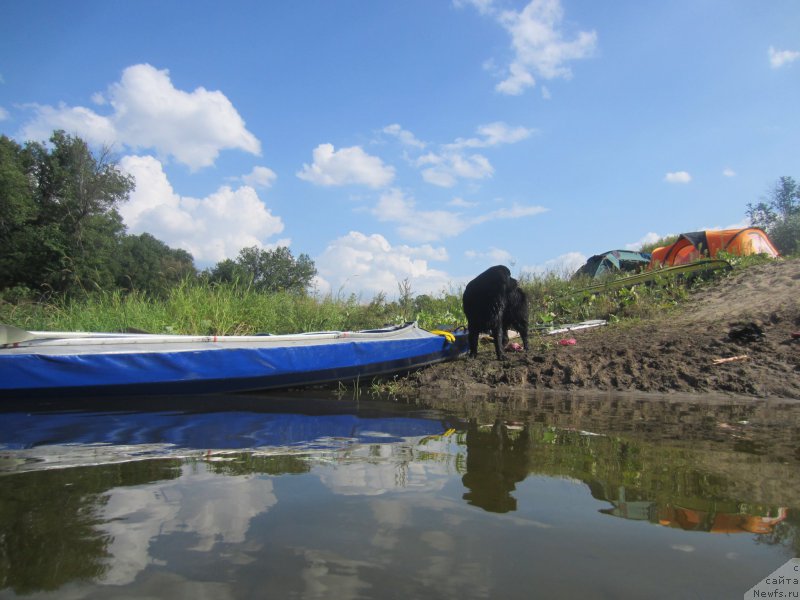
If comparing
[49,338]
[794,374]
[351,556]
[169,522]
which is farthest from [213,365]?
[794,374]

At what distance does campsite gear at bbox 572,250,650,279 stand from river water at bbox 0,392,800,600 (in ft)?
41.5

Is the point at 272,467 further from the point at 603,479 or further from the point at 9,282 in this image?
the point at 9,282

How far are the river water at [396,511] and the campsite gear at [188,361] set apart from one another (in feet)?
3.38

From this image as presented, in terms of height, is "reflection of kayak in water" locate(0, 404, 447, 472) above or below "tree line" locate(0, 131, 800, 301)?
below

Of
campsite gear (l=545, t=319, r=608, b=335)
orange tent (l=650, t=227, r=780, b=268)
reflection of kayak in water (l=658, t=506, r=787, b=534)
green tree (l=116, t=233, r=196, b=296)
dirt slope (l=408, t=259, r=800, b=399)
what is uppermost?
green tree (l=116, t=233, r=196, b=296)

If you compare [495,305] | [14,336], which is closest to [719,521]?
[495,305]

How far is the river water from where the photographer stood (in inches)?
46.0

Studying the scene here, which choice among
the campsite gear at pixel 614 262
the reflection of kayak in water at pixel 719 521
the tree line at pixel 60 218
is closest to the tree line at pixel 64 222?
the tree line at pixel 60 218

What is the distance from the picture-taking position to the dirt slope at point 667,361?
4.79 metres

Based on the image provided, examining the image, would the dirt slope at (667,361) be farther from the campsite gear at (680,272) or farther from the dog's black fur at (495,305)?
the campsite gear at (680,272)

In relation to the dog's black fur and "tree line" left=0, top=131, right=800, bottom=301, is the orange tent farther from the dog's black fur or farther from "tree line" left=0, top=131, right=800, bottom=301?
"tree line" left=0, top=131, right=800, bottom=301

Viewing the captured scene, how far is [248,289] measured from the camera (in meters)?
8.39

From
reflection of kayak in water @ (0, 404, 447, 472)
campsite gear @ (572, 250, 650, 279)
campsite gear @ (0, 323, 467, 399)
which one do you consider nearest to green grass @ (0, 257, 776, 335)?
campsite gear @ (0, 323, 467, 399)

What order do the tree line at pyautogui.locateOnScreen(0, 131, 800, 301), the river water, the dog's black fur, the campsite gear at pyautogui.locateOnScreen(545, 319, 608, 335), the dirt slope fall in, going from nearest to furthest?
the river water
the dirt slope
the dog's black fur
the campsite gear at pyautogui.locateOnScreen(545, 319, 608, 335)
the tree line at pyautogui.locateOnScreen(0, 131, 800, 301)
